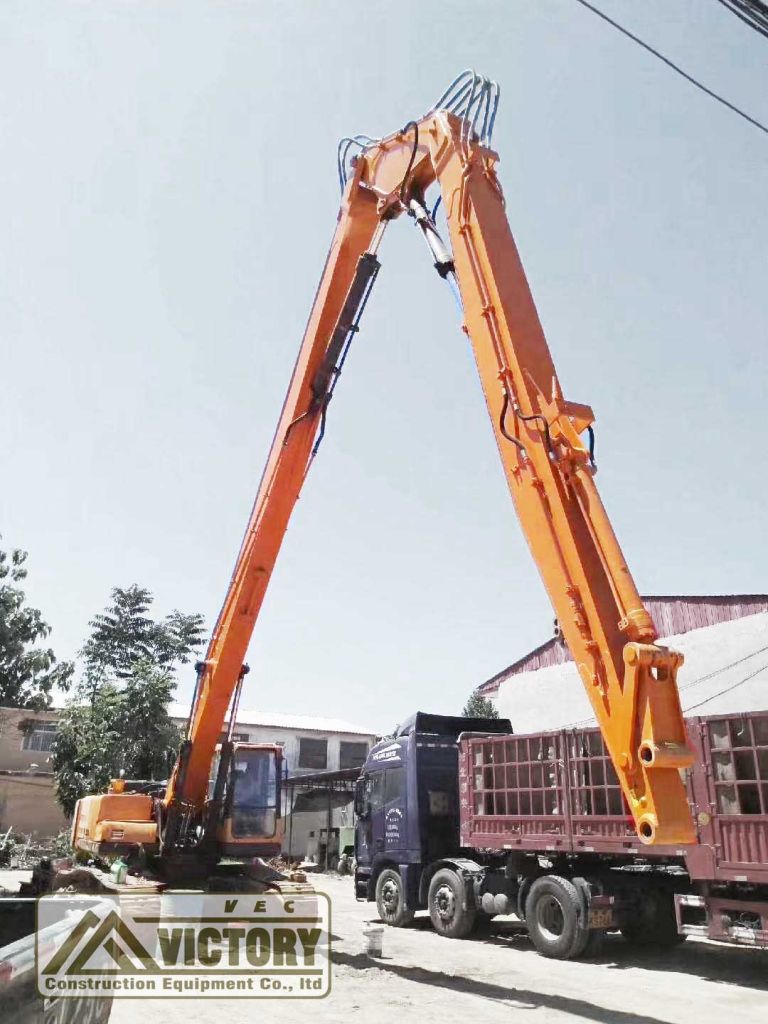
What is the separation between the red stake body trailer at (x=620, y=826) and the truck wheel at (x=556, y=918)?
0.21 metres

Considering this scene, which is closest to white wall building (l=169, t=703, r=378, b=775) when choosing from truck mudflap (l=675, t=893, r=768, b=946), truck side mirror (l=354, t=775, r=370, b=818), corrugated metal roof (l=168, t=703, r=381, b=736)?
corrugated metal roof (l=168, t=703, r=381, b=736)

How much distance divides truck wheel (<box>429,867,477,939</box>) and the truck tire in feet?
7.70

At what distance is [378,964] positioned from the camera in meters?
9.75

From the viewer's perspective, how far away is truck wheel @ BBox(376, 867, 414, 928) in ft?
43.5

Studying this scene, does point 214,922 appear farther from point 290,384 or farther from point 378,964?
point 290,384

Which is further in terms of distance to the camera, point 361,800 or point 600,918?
point 361,800

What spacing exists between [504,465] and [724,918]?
5.96 m

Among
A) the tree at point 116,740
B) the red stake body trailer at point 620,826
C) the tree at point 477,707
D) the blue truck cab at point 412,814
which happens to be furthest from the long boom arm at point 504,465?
the tree at point 477,707

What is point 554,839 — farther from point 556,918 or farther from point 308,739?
point 308,739

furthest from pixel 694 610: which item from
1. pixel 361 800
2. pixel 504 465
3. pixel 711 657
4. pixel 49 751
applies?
pixel 49 751

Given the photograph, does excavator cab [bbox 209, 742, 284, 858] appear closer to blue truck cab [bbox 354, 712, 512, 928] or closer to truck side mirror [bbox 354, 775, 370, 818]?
blue truck cab [bbox 354, 712, 512, 928]

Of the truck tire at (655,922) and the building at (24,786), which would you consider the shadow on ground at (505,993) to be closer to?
the truck tire at (655,922)

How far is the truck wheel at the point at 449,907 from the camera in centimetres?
1198

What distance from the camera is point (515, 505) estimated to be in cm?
641
